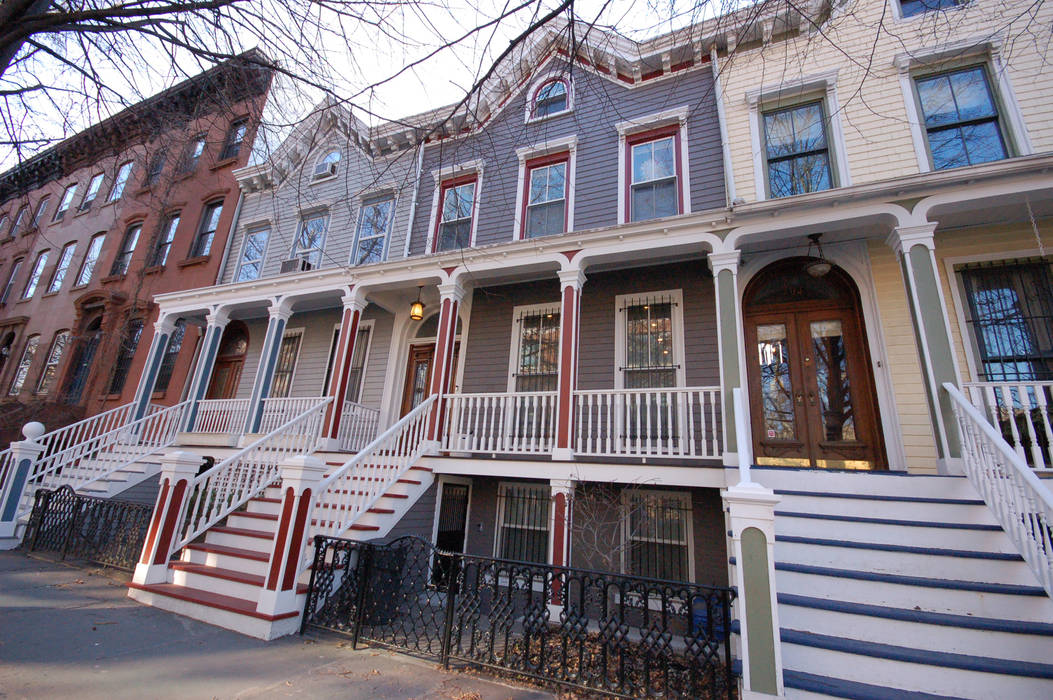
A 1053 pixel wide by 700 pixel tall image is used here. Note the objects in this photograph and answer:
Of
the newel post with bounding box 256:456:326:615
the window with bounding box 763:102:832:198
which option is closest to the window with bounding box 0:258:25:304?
the newel post with bounding box 256:456:326:615

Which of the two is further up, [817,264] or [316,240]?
[316,240]

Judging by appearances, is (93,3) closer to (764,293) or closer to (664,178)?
(664,178)

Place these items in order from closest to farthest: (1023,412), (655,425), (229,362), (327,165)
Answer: (1023,412) < (655,425) < (229,362) < (327,165)

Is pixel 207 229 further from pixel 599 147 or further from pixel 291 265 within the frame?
pixel 599 147

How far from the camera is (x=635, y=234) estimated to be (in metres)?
6.65

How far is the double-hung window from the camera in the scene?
1377cm

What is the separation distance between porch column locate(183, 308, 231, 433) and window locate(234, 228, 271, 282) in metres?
1.81

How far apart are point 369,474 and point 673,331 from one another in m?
4.99

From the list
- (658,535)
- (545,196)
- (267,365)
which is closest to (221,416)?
(267,365)

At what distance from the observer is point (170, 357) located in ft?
39.1

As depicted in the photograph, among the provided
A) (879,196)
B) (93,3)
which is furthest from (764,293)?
(93,3)

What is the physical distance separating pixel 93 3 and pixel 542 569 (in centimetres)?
601

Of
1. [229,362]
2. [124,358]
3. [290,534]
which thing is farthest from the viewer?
[124,358]

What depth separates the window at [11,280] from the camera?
16.7 metres
